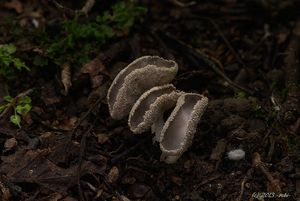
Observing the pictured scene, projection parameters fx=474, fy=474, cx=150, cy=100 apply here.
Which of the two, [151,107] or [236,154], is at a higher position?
[151,107]

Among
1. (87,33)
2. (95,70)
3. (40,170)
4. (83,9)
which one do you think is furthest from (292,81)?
(40,170)

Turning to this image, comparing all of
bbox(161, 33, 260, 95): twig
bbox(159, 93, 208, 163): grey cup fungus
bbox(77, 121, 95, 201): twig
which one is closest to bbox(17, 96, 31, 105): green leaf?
bbox(77, 121, 95, 201): twig

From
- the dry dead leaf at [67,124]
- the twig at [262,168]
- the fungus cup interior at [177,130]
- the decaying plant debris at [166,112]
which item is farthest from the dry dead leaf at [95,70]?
the twig at [262,168]

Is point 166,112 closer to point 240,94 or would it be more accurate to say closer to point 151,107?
point 151,107

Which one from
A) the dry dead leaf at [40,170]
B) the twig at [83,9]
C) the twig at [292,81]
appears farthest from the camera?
the twig at [83,9]

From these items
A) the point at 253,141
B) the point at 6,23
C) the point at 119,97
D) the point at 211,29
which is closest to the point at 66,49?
the point at 6,23

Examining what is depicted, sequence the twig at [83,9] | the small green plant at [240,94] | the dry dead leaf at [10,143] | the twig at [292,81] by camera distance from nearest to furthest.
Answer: the dry dead leaf at [10,143]
the twig at [292,81]
the small green plant at [240,94]
the twig at [83,9]

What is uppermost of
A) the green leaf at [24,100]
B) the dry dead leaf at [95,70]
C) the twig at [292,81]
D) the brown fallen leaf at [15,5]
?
the brown fallen leaf at [15,5]

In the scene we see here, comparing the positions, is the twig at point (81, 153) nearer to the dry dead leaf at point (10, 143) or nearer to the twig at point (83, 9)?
the dry dead leaf at point (10, 143)
